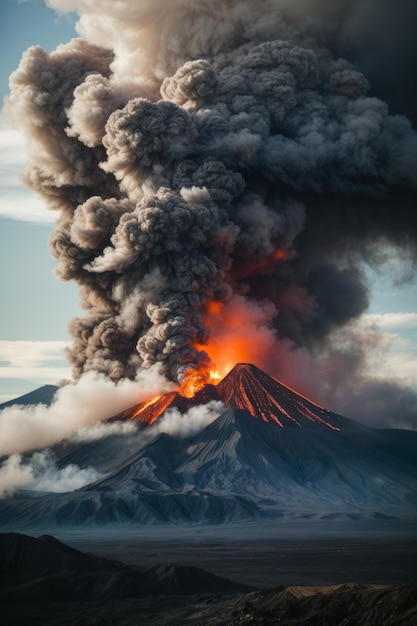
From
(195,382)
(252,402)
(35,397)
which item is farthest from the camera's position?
(35,397)

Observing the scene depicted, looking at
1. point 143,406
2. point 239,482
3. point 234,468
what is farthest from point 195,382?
point 143,406

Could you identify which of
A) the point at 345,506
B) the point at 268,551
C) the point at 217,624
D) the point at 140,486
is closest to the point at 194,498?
the point at 140,486

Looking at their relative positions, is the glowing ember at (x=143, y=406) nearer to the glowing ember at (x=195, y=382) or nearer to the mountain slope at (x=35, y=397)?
the glowing ember at (x=195, y=382)

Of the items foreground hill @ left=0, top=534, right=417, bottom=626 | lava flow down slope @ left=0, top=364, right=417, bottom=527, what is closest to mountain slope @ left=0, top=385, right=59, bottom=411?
lava flow down slope @ left=0, top=364, right=417, bottom=527

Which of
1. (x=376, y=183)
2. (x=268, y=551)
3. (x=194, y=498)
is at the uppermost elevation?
(x=376, y=183)

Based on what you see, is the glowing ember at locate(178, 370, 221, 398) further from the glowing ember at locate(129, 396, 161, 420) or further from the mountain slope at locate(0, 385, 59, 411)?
the mountain slope at locate(0, 385, 59, 411)

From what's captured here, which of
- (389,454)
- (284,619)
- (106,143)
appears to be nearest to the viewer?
(284,619)

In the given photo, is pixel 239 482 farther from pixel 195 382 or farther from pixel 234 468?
pixel 195 382

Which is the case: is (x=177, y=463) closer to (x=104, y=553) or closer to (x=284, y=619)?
(x=104, y=553)
